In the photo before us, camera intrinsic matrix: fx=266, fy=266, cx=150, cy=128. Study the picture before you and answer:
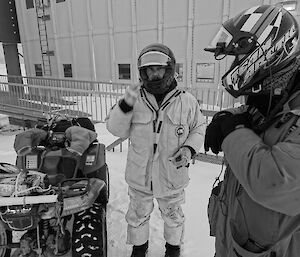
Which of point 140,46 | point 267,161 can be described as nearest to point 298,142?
point 267,161

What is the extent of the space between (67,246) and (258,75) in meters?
1.69

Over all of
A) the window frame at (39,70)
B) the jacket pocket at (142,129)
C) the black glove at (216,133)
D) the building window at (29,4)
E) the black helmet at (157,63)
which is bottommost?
the window frame at (39,70)

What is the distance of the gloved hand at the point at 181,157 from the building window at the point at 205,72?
7522mm

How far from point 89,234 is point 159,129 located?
3.06 ft

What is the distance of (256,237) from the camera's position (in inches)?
46.8

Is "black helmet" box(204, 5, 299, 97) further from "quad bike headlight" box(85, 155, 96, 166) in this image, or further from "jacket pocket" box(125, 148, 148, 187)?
"quad bike headlight" box(85, 155, 96, 166)

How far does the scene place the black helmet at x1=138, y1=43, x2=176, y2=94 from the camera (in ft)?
6.59

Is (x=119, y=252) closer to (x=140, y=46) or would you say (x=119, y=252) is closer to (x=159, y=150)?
(x=159, y=150)

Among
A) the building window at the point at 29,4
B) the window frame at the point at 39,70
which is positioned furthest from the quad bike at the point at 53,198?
the building window at the point at 29,4

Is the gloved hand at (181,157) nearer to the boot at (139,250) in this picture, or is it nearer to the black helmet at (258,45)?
the boot at (139,250)

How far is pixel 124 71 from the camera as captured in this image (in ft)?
35.9

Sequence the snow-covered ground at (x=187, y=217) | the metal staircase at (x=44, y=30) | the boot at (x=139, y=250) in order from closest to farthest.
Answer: the boot at (x=139, y=250) < the snow-covered ground at (x=187, y=217) < the metal staircase at (x=44, y=30)

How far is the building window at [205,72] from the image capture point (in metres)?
9.12

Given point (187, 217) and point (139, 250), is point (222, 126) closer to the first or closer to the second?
point (139, 250)
